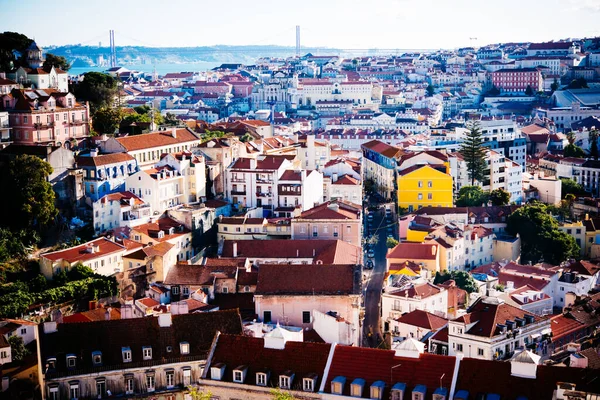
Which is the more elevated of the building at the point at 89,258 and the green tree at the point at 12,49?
the green tree at the point at 12,49

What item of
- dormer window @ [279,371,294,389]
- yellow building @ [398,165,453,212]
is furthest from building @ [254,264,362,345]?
yellow building @ [398,165,453,212]

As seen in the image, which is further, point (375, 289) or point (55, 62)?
point (55, 62)

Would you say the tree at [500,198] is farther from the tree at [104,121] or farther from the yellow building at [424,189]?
the tree at [104,121]

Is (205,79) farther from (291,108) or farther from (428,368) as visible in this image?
(428,368)

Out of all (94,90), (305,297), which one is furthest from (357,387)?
(94,90)

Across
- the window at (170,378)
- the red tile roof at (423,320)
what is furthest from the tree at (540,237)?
the window at (170,378)

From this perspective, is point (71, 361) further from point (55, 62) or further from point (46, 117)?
point (55, 62)

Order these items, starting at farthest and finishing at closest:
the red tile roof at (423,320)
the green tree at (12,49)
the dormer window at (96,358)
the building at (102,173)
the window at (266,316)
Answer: the green tree at (12,49)
the building at (102,173)
the red tile roof at (423,320)
the window at (266,316)
the dormer window at (96,358)
